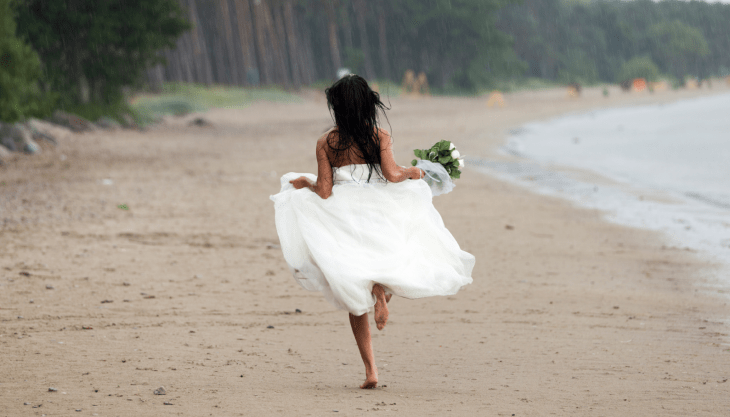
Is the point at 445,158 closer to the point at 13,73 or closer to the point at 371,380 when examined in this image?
the point at 371,380

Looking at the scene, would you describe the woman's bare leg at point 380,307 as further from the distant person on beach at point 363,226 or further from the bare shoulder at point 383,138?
the bare shoulder at point 383,138

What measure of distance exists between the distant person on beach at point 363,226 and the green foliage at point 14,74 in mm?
14159

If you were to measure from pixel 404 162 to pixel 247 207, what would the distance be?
695 cm

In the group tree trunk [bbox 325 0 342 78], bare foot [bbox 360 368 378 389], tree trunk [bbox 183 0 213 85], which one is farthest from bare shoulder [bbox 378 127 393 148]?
tree trunk [bbox 325 0 342 78]

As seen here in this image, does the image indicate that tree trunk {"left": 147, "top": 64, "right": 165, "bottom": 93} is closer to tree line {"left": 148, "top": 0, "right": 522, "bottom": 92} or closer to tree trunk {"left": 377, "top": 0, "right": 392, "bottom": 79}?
tree line {"left": 148, "top": 0, "right": 522, "bottom": 92}

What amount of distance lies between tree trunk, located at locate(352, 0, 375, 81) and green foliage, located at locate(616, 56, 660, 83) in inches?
1659

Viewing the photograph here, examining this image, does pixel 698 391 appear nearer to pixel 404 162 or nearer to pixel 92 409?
pixel 92 409

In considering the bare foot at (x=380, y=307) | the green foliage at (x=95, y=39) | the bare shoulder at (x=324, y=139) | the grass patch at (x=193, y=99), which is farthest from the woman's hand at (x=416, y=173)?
the grass patch at (x=193, y=99)

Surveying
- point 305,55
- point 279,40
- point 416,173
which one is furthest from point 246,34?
point 416,173

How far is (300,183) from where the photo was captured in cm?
402

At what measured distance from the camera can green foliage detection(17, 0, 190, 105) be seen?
2344cm

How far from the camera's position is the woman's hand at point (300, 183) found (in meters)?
3.99

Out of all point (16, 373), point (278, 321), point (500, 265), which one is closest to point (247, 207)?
point (500, 265)

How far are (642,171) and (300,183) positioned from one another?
50.1 ft
